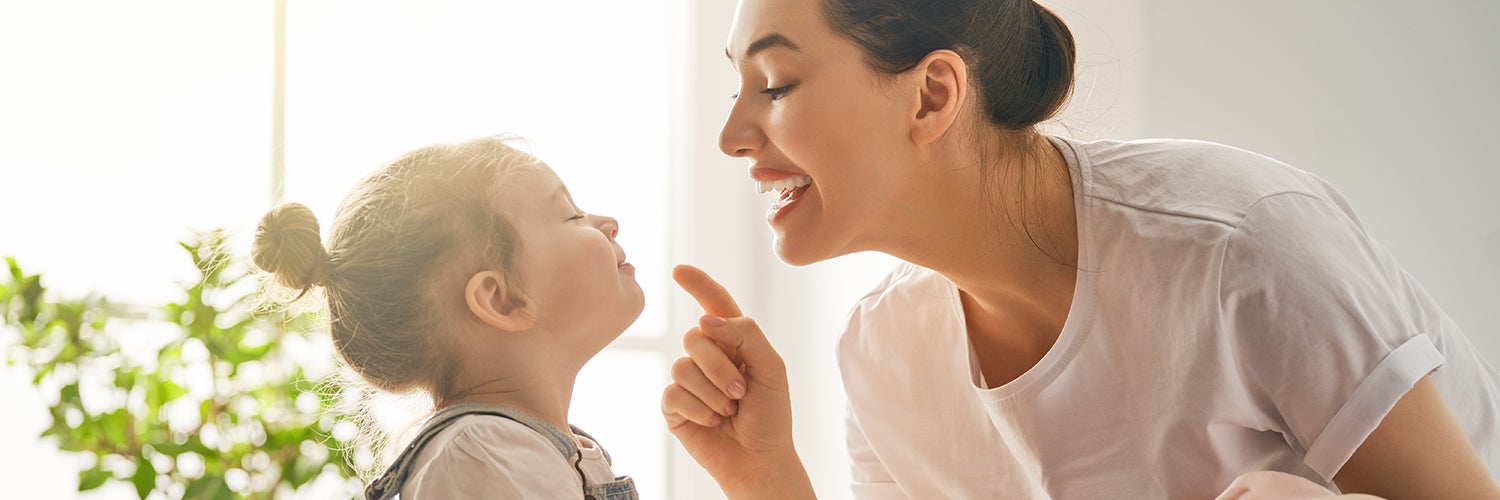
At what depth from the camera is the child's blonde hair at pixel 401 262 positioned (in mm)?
1231

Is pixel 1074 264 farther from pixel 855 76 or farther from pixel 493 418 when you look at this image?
pixel 493 418

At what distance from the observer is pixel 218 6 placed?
91.6 inches

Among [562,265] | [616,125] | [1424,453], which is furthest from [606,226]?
[616,125]

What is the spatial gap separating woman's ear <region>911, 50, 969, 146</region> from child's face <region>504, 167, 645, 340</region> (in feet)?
1.18

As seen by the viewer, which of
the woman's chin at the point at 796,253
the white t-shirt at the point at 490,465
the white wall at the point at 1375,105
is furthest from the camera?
the white wall at the point at 1375,105

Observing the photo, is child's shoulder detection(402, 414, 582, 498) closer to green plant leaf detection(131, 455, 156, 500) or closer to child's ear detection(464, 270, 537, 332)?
child's ear detection(464, 270, 537, 332)

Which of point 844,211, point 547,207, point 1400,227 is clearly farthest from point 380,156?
point 1400,227

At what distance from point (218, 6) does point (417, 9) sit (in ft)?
1.38

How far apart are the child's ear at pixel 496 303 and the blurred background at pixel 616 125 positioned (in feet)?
1.22

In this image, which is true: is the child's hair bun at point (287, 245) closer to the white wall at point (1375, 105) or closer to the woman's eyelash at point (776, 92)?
the woman's eyelash at point (776, 92)

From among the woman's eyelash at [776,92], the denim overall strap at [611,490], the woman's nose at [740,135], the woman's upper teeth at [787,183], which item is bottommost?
the denim overall strap at [611,490]

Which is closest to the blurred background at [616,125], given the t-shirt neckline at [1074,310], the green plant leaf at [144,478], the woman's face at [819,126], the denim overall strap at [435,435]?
the green plant leaf at [144,478]

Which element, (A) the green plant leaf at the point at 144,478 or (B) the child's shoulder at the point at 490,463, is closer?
(B) the child's shoulder at the point at 490,463

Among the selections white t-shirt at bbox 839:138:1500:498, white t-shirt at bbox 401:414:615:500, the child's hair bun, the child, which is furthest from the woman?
the child's hair bun
